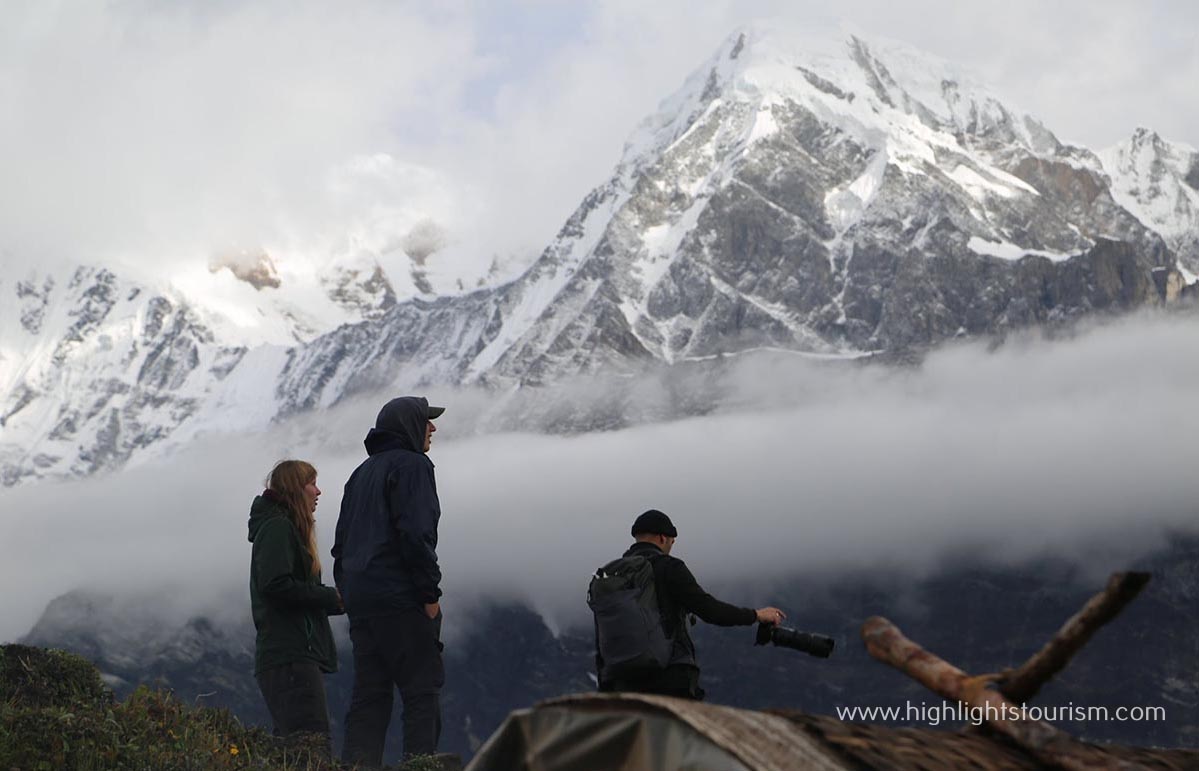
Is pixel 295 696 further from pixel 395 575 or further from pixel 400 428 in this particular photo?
pixel 400 428

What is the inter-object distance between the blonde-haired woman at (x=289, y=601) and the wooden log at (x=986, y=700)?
23.1 feet

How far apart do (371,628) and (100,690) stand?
83.3 inches

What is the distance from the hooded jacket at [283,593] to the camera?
11.5 meters

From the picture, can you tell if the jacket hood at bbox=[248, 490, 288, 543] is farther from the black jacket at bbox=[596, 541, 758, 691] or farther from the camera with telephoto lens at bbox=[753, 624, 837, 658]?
the camera with telephoto lens at bbox=[753, 624, 837, 658]

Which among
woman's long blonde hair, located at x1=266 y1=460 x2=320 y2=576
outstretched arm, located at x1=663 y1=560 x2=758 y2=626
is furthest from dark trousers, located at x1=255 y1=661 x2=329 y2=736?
outstretched arm, located at x1=663 y1=560 x2=758 y2=626

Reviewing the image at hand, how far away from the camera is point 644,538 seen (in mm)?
10320

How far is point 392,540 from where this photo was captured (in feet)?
37.4

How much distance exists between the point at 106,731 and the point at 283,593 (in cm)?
172

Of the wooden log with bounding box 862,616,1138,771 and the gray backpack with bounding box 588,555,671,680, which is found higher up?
the gray backpack with bounding box 588,555,671,680

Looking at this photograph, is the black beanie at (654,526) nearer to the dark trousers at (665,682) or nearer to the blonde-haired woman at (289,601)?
the dark trousers at (665,682)

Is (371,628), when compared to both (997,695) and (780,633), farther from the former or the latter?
(997,695)

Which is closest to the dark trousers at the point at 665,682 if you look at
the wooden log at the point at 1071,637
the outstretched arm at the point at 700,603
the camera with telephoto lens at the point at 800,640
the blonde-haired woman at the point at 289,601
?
the outstretched arm at the point at 700,603

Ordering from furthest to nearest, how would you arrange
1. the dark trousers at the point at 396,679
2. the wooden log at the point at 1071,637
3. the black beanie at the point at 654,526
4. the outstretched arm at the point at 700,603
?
the dark trousers at the point at 396,679
the black beanie at the point at 654,526
the outstretched arm at the point at 700,603
the wooden log at the point at 1071,637

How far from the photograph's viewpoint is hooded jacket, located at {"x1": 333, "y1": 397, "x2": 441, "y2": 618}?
37.0 feet
